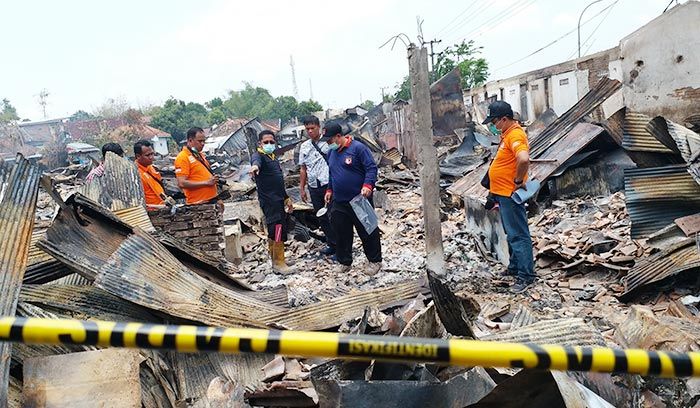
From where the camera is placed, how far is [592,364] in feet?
3.75

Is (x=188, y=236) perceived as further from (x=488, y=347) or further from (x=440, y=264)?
(x=488, y=347)

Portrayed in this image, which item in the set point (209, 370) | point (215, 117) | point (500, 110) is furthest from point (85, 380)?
point (215, 117)

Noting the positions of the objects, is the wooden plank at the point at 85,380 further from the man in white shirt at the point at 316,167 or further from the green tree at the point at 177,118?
the green tree at the point at 177,118

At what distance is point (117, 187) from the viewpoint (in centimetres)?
579

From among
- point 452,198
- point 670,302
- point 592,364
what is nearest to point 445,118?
point 452,198

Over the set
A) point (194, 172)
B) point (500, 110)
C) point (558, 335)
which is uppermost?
point (500, 110)

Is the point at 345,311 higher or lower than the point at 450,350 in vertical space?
lower

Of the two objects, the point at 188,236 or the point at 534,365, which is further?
the point at 188,236

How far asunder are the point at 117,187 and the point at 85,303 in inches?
106

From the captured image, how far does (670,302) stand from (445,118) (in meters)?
14.4

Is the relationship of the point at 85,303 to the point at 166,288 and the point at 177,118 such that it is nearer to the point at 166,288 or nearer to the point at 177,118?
the point at 166,288

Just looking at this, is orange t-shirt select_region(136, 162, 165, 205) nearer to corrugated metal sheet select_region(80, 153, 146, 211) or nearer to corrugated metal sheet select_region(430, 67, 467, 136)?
corrugated metal sheet select_region(80, 153, 146, 211)

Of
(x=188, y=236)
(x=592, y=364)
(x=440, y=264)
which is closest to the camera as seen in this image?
(x=592, y=364)

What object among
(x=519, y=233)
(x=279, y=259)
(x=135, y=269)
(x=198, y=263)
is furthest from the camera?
(x=279, y=259)
